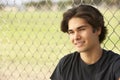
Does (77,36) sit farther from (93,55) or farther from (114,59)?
(114,59)

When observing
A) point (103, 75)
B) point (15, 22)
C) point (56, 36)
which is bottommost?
point (103, 75)

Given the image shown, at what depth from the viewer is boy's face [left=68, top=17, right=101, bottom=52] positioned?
8.04 feet

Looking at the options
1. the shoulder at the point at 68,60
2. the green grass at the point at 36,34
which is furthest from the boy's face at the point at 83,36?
the green grass at the point at 36,34

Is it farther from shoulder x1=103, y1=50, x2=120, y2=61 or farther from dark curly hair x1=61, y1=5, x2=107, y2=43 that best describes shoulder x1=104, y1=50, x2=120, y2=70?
dark curly hair x1=61, y1=5, x2=107, y2=43

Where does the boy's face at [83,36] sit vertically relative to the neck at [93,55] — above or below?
above

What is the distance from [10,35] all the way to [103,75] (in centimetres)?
252

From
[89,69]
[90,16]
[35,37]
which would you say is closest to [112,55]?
[89,69]

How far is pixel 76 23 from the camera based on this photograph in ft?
8.24

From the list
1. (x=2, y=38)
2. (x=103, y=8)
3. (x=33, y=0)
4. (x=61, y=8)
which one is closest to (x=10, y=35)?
(x=2, y=38)

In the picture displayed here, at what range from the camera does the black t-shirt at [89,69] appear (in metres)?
2.43

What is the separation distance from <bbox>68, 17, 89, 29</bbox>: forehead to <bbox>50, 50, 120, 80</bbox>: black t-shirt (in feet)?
0.80

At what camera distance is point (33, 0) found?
12.8 feet

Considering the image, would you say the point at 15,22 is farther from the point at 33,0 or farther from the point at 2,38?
the point at 33,0

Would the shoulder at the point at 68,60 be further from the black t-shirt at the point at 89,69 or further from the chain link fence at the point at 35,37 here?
the chain link fence at the point at 35,37
